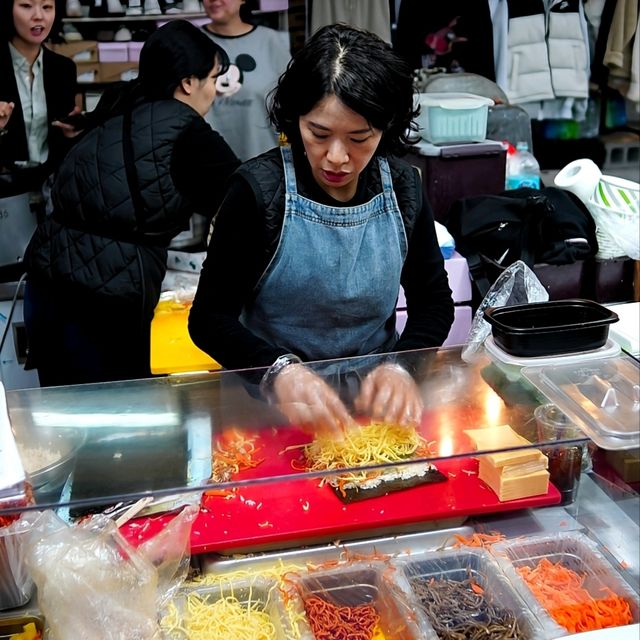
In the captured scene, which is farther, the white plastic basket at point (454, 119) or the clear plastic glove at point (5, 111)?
the white plastic basket at point (454, 119)

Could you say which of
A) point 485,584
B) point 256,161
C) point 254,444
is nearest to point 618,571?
point 485,584

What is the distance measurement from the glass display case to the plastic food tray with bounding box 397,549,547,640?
5cm

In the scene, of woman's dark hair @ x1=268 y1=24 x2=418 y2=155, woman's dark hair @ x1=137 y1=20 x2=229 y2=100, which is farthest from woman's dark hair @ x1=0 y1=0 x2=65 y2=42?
woman's dark hair @ x1=268 y1=24 x2=418 y2=155

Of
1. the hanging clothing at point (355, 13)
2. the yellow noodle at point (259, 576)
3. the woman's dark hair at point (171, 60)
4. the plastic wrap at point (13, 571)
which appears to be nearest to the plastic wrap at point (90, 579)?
the plastic wrap at point (13, 571)

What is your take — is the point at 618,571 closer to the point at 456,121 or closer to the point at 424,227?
the point at 424,227

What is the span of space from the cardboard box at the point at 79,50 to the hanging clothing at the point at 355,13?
55.6 inches

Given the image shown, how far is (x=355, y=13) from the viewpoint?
516 cm

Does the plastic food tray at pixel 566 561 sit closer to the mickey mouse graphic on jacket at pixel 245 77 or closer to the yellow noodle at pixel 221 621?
the yellow noodle at pixel 221 621

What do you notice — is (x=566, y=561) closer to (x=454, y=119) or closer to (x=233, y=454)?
(x=233, y=454)

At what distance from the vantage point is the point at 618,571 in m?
1.62

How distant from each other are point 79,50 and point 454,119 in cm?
222

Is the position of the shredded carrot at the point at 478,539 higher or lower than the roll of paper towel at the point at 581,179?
lower

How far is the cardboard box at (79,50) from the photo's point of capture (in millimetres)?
4535

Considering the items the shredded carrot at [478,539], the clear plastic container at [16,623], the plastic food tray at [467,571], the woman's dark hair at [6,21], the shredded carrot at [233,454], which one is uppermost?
the woman's dark hair at [6,21]
